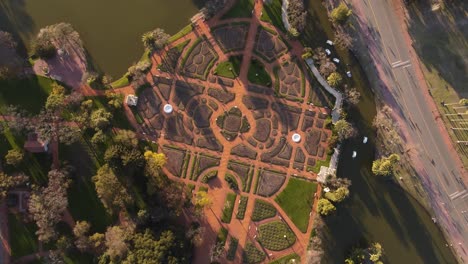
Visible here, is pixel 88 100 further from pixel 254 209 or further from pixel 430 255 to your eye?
pixel 430 255

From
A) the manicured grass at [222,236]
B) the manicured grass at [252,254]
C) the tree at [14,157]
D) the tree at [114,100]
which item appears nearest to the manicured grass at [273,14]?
the tree at [114,100]

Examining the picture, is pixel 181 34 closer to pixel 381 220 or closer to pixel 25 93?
pixel 25 93

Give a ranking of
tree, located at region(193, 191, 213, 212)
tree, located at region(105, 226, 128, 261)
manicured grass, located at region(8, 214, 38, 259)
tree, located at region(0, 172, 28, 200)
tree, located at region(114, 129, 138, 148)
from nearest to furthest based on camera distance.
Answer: tree, located at region(105, 226, 128, 261)
tree, located at region(0, 172, 28, 200)
tree, located at region(114, 129, 138, 148)
tree, located at region(193, 191, 213, 212)
manicured grass, located at region(8, 214, 38, 259)

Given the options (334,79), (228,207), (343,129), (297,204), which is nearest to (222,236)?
(228,207)

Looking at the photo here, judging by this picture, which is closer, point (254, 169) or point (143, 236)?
point (143, 236)

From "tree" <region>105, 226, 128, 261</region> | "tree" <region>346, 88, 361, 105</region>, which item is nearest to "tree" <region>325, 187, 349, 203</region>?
"tree" <region>346, 88, 361, 105</region>

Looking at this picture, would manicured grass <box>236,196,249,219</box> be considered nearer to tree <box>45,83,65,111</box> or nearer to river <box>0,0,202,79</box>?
river <box>0,0,202,79</box>

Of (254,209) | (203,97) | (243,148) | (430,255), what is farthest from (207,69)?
(430,255)
